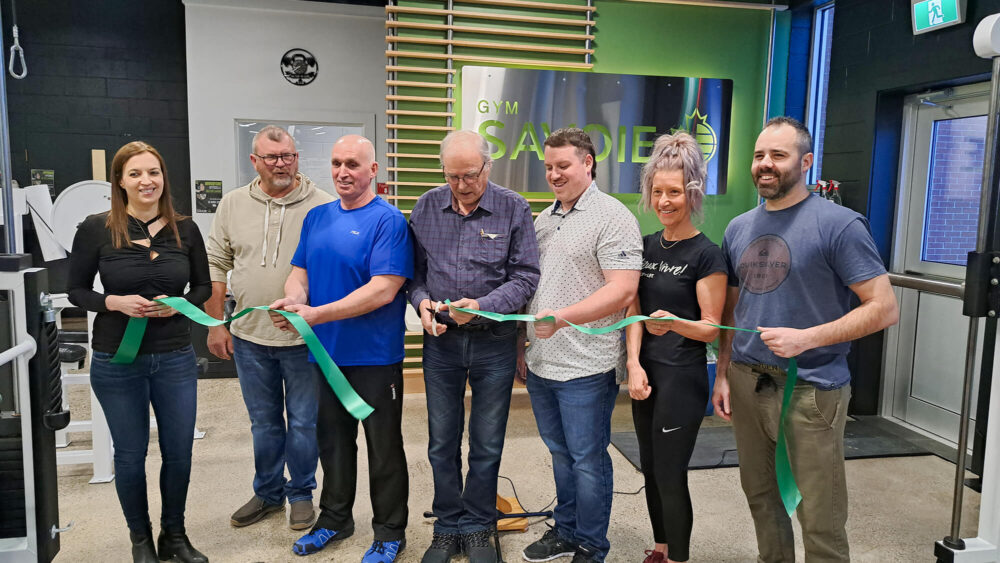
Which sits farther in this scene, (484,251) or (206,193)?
(206,193)

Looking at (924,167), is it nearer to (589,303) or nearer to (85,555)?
(589,303)

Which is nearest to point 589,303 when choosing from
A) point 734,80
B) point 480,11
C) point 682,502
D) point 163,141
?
point 682,502

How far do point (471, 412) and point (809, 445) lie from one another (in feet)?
3.96

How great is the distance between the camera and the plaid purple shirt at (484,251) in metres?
2.60

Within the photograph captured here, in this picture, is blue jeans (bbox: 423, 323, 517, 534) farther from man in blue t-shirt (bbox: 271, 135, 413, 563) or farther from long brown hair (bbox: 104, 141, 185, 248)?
long brown hair (bbox: 104, 141, 185, 248)

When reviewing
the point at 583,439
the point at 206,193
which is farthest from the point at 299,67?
the point at 583,439

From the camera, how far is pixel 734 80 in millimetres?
5609

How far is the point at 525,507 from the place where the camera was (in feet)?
11.3

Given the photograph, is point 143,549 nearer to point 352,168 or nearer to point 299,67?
point 352,168

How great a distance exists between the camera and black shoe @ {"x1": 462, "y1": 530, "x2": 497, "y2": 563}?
2795 millimetres

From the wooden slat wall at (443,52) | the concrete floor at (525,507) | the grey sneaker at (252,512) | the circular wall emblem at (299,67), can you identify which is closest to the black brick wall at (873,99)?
the concrete floor at (525,507)

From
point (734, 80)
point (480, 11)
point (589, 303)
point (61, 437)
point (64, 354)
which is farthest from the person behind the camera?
point (734, 80)

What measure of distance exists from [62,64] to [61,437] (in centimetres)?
484

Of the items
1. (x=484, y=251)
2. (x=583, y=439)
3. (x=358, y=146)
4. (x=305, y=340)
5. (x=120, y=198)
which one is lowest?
(x=583, y=439)
